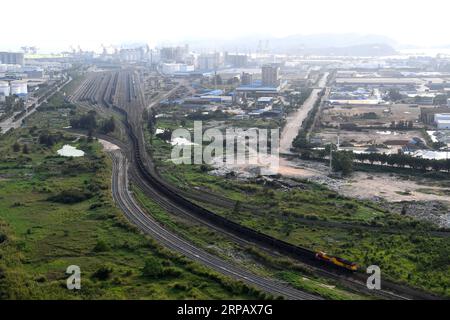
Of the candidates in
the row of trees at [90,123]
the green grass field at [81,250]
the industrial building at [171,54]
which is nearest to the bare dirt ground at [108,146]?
the row of trees at [90,123]

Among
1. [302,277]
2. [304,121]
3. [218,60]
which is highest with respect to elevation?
[218,60]

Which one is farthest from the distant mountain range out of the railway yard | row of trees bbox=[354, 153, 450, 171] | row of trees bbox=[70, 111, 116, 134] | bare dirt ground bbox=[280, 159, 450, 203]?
bare dirt ground bbox=[280, 159, 450, 203]

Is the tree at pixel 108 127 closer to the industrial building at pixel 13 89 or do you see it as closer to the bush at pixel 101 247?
the bush at pixel 101 247

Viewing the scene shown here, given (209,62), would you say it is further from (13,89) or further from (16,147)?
(16,147)

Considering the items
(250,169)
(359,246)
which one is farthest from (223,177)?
(359,246)

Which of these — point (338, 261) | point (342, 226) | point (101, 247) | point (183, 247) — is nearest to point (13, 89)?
point (101, 247)

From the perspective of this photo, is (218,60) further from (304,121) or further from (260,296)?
(260,296)
